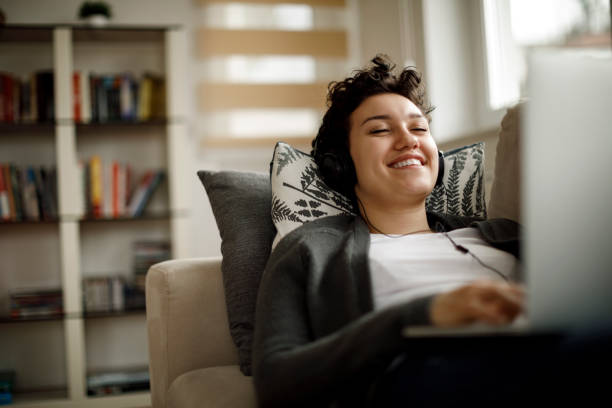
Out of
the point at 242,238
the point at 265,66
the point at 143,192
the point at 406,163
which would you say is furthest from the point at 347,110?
the point at 265,66

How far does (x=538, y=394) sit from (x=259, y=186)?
920mm

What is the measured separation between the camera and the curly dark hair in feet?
4.25

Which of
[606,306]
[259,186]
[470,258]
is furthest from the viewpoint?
[259,186]

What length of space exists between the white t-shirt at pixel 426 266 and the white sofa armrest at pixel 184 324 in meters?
0.42

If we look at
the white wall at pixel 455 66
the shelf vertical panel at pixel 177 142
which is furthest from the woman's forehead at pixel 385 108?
the shelf vertical panel at pixel 177 142

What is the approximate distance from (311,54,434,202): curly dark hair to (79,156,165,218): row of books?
5.84 ft

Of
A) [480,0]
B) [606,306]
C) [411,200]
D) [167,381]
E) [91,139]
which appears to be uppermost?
[480,0]

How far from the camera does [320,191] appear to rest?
1331 millimetres

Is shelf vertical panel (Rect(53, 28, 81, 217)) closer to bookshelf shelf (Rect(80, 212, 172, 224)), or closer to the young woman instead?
bookshelf shelf (Rect(80, 212, 172, 224))

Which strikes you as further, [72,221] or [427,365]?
[72,221]

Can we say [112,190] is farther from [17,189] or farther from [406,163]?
[406,163]

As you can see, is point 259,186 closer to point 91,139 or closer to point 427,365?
point 427,365

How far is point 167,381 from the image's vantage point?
1288 mm

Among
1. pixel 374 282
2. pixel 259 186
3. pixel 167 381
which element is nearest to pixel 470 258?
pixel 374 282
